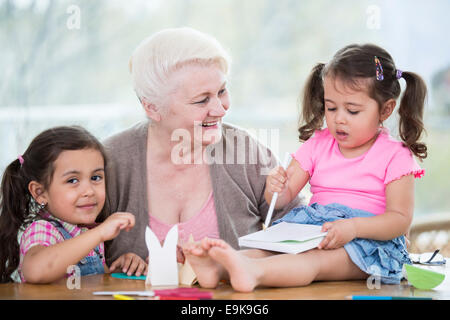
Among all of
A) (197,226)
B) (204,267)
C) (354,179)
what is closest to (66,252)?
(204,267)

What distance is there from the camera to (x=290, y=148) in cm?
470

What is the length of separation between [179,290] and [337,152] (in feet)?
2.13

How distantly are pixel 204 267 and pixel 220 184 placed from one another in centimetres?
51

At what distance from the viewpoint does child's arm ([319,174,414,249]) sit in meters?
1.43

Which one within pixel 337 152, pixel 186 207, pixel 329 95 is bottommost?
pixel 186 207

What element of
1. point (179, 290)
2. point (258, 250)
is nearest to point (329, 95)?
point (258, 250)

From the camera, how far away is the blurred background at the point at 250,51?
14.2 ft

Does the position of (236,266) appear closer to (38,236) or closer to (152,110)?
(38,236)

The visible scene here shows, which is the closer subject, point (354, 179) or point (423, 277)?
point (423, 277)

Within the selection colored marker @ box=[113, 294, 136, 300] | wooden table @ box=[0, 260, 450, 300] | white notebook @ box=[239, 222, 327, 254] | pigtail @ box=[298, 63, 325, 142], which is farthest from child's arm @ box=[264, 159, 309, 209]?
colored marker @ box=[113, 294, 136, 300]

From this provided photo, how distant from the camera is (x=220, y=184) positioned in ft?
5.99

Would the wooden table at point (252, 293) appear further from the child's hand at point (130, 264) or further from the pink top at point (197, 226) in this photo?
the pink top at point (197, 226)

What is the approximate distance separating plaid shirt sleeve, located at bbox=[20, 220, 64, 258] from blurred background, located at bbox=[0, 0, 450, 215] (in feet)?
8.74
